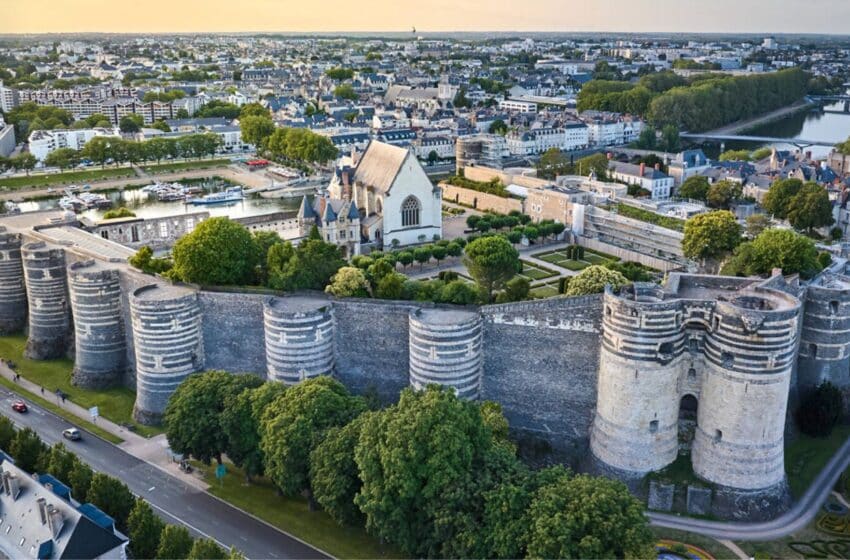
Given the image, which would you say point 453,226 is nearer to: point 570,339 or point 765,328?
point 570,339

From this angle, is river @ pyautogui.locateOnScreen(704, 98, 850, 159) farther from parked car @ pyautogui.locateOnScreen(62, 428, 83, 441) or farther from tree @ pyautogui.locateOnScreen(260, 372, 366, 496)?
parked car @ pyautogui.locateOnScreen(62, 428, 83, 441)

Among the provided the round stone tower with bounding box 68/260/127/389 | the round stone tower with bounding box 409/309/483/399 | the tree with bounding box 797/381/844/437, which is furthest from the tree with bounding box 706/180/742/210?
the round stone tower with bounding box 68/260/127/389

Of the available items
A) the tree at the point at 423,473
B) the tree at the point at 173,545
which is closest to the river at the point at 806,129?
the tree at the point at 423,473

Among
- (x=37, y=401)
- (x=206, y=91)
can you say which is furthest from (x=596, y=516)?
(x=206, y=91)

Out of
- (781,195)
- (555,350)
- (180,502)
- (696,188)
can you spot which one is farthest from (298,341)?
(696,188)

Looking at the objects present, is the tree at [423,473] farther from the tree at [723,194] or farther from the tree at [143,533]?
the tree at [723,194]

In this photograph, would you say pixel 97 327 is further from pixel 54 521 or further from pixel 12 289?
pixel 54 521
